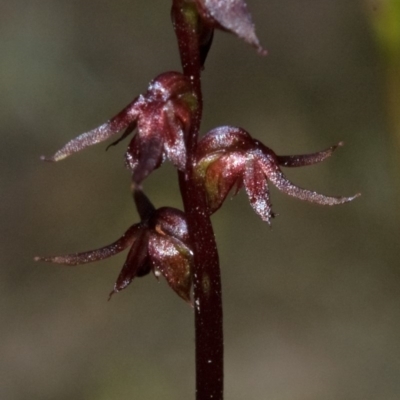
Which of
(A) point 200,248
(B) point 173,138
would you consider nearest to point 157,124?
(B) point 173,138

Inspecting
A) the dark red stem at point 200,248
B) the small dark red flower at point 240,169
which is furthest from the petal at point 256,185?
the dark red stem at point 200,248

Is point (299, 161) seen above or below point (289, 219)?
below

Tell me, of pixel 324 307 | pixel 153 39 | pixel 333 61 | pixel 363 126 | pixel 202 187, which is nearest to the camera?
pixel 202 187

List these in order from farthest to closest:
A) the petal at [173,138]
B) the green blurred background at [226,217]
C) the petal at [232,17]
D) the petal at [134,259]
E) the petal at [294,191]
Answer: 1. the green blurred background at [226,217]
2. the petal at [134,259]
3. the petal at [294,191]
4. the petal at [173,138]
5. the petal at [232,17]

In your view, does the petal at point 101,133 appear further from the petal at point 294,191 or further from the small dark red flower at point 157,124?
the petal at point 294,191

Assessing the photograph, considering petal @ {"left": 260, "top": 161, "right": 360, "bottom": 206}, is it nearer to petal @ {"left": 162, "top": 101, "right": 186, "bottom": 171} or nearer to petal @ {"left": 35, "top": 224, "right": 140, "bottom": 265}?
petal @ {"left": 162, "top": 101, "right": 186, "bottom": 171}

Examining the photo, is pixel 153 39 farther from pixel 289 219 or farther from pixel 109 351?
pixel 109 351

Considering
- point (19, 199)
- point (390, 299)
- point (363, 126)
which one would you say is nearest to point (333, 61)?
point (363, 126)

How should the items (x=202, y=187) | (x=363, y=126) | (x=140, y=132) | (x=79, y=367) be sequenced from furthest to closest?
(x=363, y=126)
(x=79, y=367)
(x=202, y=187)
(x=140, y=132)
